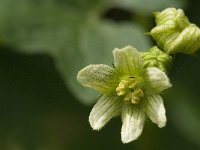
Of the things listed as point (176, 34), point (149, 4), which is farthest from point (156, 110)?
point (149, 4)

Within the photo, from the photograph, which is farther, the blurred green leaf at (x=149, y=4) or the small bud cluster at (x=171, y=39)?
the blurred green leaf at (x=149, y=4)

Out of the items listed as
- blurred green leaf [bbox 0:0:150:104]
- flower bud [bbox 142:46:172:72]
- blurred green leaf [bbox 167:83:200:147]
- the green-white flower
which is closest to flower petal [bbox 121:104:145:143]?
the green-white flower

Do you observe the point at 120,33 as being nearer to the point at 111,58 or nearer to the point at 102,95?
the point at 111,58

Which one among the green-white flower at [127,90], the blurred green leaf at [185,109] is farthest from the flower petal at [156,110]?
the blurred green leaf at [185,109]

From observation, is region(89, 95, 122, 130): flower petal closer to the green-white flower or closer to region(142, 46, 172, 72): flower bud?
the green-white flower

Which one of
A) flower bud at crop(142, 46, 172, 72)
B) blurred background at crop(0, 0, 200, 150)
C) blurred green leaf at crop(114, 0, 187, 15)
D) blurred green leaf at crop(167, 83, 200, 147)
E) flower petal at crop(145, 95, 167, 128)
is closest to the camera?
flower petal at crop(145, 95, 167, 128)

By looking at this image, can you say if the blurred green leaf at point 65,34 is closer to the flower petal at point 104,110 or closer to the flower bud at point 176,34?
the flower petal at point 104,110

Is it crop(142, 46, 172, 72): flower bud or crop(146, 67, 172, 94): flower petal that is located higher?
crop(142, 46, 172, 72): flower bud
